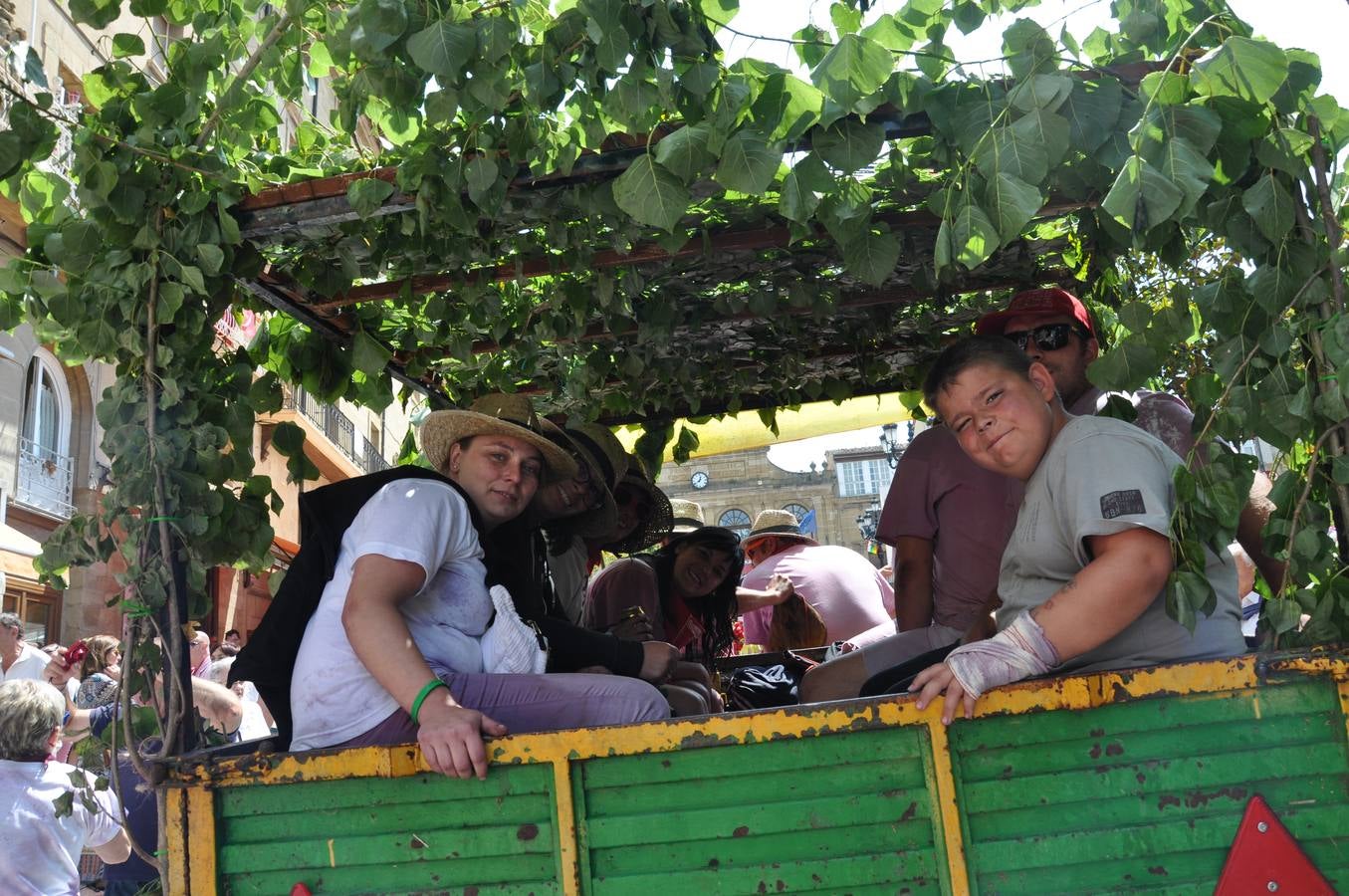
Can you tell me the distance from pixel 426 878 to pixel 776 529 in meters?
5.56

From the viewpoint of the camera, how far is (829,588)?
738 centimetres

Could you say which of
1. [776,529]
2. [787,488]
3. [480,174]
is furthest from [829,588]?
[787,488]

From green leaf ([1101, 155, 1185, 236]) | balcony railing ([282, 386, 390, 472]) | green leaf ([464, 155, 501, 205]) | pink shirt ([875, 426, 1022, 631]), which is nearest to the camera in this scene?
green leaf ([1101, 155, 1185, 236])

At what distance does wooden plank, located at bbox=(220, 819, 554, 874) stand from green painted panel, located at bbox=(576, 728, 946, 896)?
0.14m

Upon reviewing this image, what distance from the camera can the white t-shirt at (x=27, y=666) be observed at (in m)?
7.79

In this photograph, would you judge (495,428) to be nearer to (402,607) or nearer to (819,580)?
(402,607)

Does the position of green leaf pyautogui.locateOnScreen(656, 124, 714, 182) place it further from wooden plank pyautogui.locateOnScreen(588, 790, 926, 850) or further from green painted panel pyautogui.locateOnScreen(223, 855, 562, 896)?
green painted panel pyautogui.locateOnScreen(223, 855, 562, 896)

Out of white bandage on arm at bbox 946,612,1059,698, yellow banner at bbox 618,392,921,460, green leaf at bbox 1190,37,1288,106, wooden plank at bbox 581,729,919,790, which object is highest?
yellow banner at bbox 618,392,921,460

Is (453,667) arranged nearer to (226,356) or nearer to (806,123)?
(226,356)

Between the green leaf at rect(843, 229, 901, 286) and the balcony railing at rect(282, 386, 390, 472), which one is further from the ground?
the balcony railing at rect(282, 386, 390, 472)

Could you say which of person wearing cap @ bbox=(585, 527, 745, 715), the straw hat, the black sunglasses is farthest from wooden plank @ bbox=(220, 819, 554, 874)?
the straw hat

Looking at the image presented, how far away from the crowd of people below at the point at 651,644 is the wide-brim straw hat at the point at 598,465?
4 centimetres

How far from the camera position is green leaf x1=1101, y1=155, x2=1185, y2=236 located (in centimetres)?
232

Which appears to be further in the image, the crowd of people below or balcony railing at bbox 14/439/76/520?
balcony railing at bbox 14/439/76/520
